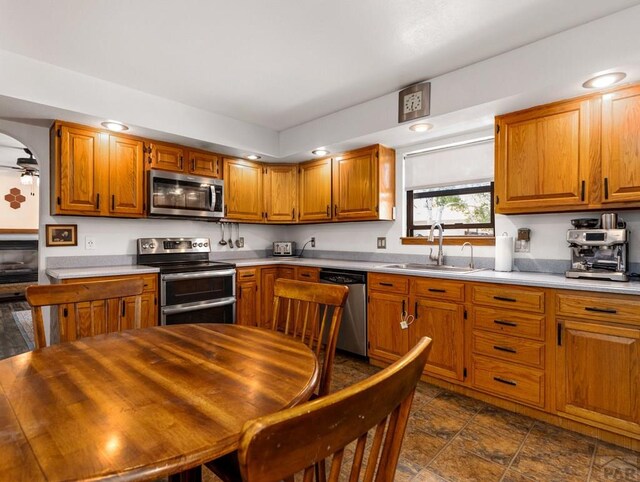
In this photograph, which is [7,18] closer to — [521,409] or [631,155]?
[631,155]

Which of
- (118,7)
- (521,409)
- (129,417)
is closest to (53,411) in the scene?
(129,417)

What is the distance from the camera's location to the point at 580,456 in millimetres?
1864

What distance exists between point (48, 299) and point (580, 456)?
2807mm

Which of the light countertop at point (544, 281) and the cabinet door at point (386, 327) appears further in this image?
the cabinet door at point (386, 327)

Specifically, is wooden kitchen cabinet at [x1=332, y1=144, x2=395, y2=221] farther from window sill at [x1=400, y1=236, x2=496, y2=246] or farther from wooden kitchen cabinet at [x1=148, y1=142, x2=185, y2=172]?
wooden kitchen cabinet at [x1=148, y1=142, x2=185, y2=172]

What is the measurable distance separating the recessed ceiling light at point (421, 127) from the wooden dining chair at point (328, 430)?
8.64 ft

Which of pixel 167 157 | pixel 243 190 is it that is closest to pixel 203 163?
pixel 167 157

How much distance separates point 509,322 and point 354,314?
1358 millimetres

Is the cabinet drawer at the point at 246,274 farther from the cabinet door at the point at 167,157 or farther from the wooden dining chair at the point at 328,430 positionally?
the wooden dining chair at the point at 328,430

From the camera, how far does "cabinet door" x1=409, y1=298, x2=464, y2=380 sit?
2586mm

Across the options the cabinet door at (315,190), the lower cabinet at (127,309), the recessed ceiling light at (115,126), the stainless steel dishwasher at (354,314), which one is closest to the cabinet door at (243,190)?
the cabinet door at (315,190)

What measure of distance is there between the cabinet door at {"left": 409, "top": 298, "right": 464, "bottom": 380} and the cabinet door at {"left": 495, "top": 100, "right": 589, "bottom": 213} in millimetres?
878

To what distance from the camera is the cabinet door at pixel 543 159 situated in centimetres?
229

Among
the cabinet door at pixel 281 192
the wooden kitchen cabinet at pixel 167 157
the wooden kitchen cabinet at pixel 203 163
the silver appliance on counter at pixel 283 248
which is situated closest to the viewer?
the wooden kitchen cabinet at pixel 167 157
